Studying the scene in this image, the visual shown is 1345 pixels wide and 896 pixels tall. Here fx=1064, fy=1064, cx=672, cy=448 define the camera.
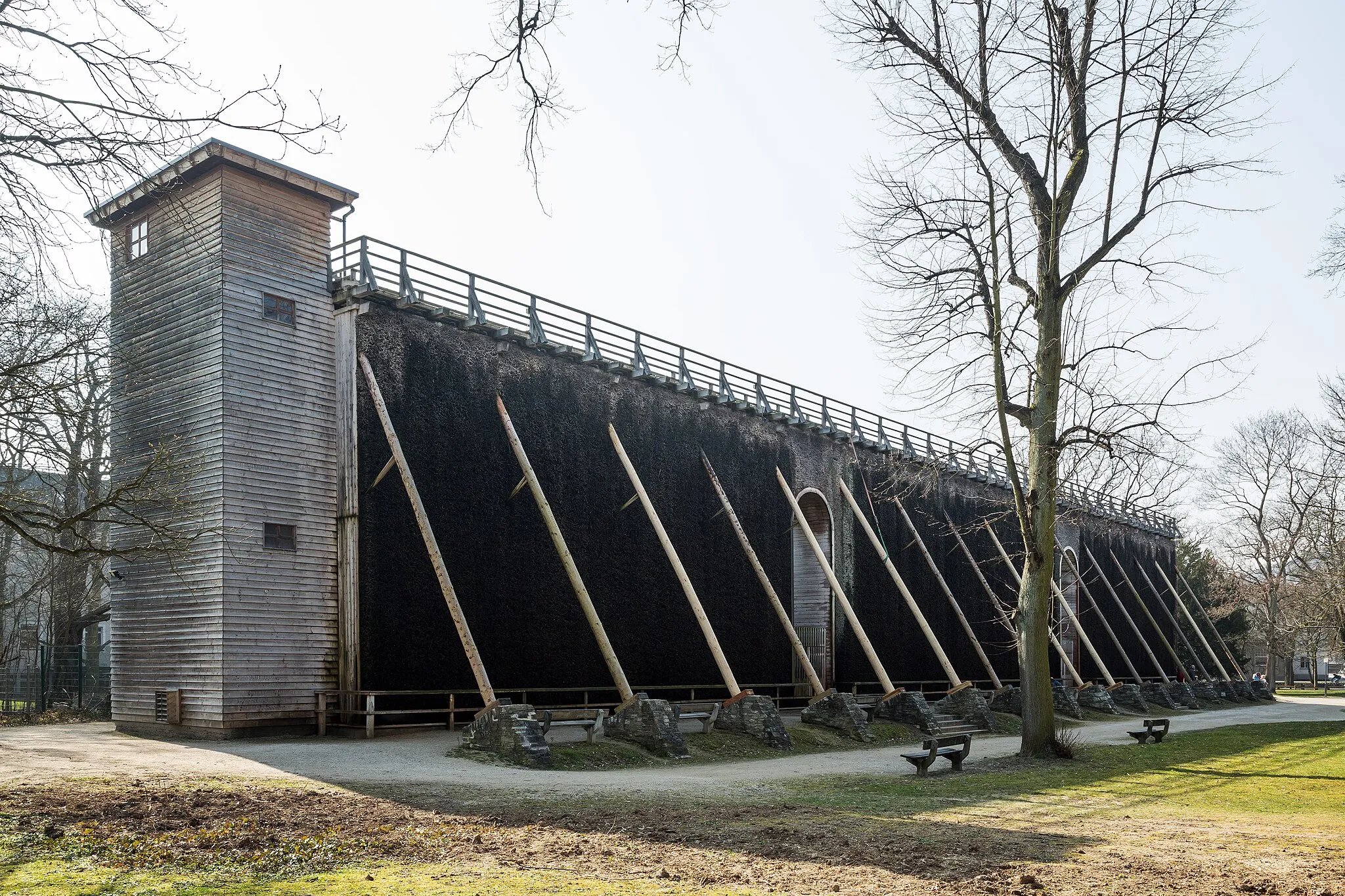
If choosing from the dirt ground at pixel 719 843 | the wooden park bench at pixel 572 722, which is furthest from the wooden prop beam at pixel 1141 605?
the dirt ground at pixel 719 843

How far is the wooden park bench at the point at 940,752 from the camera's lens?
48.1 ft

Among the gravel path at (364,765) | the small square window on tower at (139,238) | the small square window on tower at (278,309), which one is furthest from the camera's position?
the small square window on tower at (139,238)

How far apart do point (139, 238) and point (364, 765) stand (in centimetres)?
1237

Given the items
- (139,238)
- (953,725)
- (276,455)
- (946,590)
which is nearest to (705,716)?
(953,725)

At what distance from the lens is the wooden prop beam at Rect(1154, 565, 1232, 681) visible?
1793 inches

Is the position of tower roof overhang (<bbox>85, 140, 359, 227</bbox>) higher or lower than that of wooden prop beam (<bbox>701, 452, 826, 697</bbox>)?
higher

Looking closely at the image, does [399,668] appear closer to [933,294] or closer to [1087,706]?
[933,294]

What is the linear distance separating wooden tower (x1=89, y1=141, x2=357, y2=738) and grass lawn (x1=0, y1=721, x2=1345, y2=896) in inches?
250

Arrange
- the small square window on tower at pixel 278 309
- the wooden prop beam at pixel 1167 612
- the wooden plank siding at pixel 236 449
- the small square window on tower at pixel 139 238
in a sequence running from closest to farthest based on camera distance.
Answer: the wooden plank siding at pixel 236 449 → the small square window on tower at pixel 278 309 → the small square window on tower at pixel 139 238 → the wooden prop beam at pixel 1167 612

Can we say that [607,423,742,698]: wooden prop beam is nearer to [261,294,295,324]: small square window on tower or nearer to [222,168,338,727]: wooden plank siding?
[222,168,338,727]: wooden plank siding

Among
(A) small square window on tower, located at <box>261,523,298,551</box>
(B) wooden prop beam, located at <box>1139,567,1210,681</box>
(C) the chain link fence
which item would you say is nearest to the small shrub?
(A) small square window on tower, located at <box>261,523,298,551</box>

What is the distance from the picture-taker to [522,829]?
9258 mm

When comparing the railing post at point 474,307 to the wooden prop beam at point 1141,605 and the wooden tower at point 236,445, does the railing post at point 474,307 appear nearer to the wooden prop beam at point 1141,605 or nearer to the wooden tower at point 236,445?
the wooden tower at point 236,445

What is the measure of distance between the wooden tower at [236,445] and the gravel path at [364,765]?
1179 millimetres
